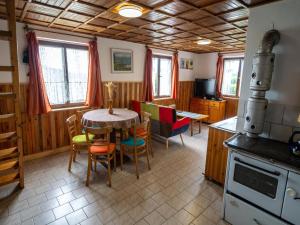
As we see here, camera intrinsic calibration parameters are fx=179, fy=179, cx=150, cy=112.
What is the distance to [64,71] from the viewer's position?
12.2 ft

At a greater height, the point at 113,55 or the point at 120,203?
the point at 113,55

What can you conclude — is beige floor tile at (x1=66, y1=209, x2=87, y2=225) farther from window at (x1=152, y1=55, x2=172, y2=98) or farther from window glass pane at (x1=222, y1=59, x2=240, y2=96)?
window glass pane at (x1=222, y1=59, x2=240, y2=96)

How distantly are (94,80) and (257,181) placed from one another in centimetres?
347

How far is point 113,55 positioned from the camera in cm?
432

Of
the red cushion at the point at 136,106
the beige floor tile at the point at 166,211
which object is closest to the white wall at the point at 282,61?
the beige floor tile at the point at 166,211

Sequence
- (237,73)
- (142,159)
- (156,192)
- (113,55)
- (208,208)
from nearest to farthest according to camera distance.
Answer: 1. (208,208)
2. (156,192)
3. (142,159)
4. (113,55)
5. (237,73)

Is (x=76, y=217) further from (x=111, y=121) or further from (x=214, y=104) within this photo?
(x=214, y=104)

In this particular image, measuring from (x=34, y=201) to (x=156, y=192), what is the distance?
155cm

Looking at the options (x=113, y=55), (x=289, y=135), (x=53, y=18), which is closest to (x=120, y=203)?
(x=289, y=135)

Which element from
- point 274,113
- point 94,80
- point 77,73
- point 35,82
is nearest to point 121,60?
point 94,80

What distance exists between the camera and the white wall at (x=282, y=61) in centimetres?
175

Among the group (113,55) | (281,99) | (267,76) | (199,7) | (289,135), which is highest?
(199,7)

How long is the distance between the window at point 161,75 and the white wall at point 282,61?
375cm

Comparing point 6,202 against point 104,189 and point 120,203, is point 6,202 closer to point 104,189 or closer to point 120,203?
point 104,189
